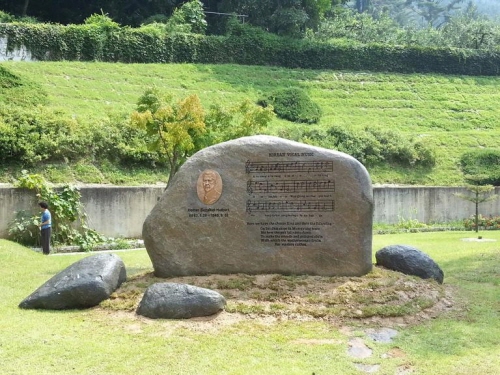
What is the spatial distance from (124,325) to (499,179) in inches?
796

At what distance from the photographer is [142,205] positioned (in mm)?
16969

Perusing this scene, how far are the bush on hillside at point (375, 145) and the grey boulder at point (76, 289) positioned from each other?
15151 millimetres

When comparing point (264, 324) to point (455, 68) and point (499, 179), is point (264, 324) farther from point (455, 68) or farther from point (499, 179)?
point (455, 68)

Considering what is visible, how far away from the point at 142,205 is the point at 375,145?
1080cm

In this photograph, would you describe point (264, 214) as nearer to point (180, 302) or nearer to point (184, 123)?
point (180, 302)

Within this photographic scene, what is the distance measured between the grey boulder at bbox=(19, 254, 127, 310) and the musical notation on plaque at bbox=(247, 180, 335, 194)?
2.42 meters

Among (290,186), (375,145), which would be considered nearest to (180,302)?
Answer: (290,186)

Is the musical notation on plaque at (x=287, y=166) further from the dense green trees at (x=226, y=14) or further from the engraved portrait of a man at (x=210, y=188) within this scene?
the dense green trees at (x=226, y=14)

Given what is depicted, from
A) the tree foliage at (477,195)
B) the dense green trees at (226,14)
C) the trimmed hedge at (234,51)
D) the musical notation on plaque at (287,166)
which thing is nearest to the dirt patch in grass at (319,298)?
the musical notation on plaque at (287,166)

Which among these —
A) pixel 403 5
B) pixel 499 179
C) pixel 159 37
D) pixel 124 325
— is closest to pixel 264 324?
pixel 124 325

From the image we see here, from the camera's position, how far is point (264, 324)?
7734 mm

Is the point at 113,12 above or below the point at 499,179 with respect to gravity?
above

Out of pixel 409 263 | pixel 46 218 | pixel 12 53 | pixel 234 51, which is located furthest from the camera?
pixel 234 51

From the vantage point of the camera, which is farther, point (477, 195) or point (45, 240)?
point (477, 195)
